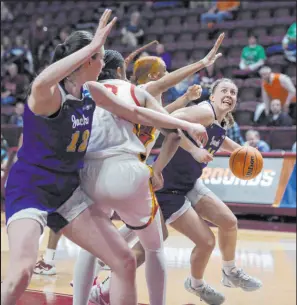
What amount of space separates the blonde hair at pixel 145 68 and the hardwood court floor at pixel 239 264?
170 cm

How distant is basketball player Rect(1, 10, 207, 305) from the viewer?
→ 3.18 m

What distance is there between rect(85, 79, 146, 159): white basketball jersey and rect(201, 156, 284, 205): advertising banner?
5909mm

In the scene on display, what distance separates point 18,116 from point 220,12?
4907 millimetres

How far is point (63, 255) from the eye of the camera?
7688mm

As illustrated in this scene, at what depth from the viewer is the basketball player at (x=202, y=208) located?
473cm

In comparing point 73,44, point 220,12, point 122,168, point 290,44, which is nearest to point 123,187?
point 122,168

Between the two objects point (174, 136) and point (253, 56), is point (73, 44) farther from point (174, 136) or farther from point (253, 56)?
point (253, 56)

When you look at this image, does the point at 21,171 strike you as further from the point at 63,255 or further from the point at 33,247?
the point at 63,255

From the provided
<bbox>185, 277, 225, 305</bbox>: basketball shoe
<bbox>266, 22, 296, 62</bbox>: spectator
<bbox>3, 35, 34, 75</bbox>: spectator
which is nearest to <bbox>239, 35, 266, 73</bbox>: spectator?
<bbox>266, 22, 296, 62</bbox>: spectator

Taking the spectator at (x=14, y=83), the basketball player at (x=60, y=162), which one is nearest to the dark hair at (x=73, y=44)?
the basketball player at (x=60, y=162)

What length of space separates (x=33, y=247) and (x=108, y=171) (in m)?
0.66

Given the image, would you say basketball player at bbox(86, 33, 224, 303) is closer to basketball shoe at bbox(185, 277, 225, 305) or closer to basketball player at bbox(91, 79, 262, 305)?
basketball player at bbox(91, 79, 262, 305)

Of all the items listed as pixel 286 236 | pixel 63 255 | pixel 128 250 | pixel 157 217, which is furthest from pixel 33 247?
pixel 286 236

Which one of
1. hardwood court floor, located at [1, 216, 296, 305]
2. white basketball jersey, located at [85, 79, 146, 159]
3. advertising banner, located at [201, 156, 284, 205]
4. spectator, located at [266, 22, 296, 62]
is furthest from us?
spectator, located at [266, 22, 296, 62]
